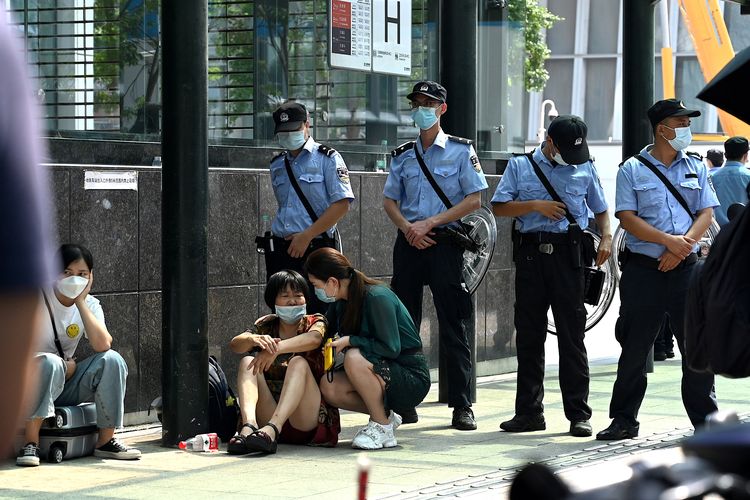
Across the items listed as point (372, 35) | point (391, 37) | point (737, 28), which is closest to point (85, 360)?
point (372, 35)

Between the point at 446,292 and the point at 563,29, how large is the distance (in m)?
41.1

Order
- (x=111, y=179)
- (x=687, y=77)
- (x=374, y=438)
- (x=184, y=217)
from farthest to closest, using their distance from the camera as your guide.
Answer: (x=687, y=77), (x=111, y=179), (x=374, y=438), (x=184, y=217)

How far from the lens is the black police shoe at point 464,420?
867 cm

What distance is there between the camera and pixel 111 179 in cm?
841

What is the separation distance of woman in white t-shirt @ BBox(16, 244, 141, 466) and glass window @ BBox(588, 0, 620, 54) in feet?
138

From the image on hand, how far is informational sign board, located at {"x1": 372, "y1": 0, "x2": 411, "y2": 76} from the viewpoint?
34.8ft

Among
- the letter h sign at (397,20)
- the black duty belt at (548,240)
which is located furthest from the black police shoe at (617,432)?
the letter h sign at (397,20)

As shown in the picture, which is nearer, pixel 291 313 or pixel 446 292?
pixel 291 313

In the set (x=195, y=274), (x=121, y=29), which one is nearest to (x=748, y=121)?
(x=195, y=274)

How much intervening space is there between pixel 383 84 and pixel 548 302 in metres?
2.89

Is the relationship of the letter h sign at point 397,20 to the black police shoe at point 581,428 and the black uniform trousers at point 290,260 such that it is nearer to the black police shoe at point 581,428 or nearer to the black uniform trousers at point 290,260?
the black uniform trousers at point 290,260

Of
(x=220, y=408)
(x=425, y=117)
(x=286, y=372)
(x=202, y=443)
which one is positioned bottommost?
(x=202, y=443)

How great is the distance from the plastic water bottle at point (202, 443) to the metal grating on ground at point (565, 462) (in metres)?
1.53

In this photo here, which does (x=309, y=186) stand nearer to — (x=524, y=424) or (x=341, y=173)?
(x=341, y=173)
